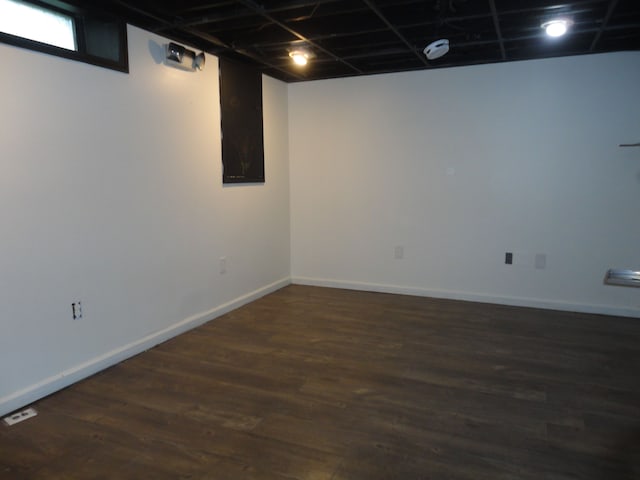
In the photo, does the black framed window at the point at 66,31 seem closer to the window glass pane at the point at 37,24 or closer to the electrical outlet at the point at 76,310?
the window glass pane at the point at 37,24

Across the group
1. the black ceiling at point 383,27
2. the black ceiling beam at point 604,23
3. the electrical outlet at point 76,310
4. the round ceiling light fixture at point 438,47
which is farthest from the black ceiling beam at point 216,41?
the black ceiling beam at point 604,23

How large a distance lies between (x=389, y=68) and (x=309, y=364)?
303cm

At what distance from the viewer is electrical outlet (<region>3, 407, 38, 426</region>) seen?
7.62 feet

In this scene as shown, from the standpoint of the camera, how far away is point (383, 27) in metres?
3.20

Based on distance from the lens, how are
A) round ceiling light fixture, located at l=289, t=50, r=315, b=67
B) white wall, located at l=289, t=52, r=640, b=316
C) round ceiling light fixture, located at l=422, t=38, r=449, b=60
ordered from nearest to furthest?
round ceiling light fixture, located at l=422, t=38, r=449, b=60
round ceiling light fixture, located at l=289, t=50, r=315, b=67
white wall, located at l=289, t=52, r=640, b=316

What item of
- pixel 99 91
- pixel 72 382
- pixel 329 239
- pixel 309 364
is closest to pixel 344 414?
pixel 309 364

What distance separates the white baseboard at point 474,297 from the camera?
401 cm

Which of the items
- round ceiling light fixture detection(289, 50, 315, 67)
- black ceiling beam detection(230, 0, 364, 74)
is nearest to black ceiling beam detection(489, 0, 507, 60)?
black ceiling beam detection(230, 0, 364, 74)

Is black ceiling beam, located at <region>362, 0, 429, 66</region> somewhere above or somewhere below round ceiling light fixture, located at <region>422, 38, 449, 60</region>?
above

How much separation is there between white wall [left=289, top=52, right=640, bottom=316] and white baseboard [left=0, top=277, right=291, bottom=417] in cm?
157

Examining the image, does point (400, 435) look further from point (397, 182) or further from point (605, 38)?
point (605, 38)

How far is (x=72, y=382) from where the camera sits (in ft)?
8.94

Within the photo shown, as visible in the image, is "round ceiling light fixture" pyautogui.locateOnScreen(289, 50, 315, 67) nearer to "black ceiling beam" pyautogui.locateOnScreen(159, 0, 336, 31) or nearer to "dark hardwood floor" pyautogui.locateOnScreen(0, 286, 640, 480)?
"black ceiling beam" pyautogui.locateOnScreen(159, 0, 336, 31)

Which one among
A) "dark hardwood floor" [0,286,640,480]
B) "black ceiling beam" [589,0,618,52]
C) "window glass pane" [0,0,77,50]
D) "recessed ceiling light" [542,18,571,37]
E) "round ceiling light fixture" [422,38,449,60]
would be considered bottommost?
"dark hardwood floor" [0,286,640,480]
